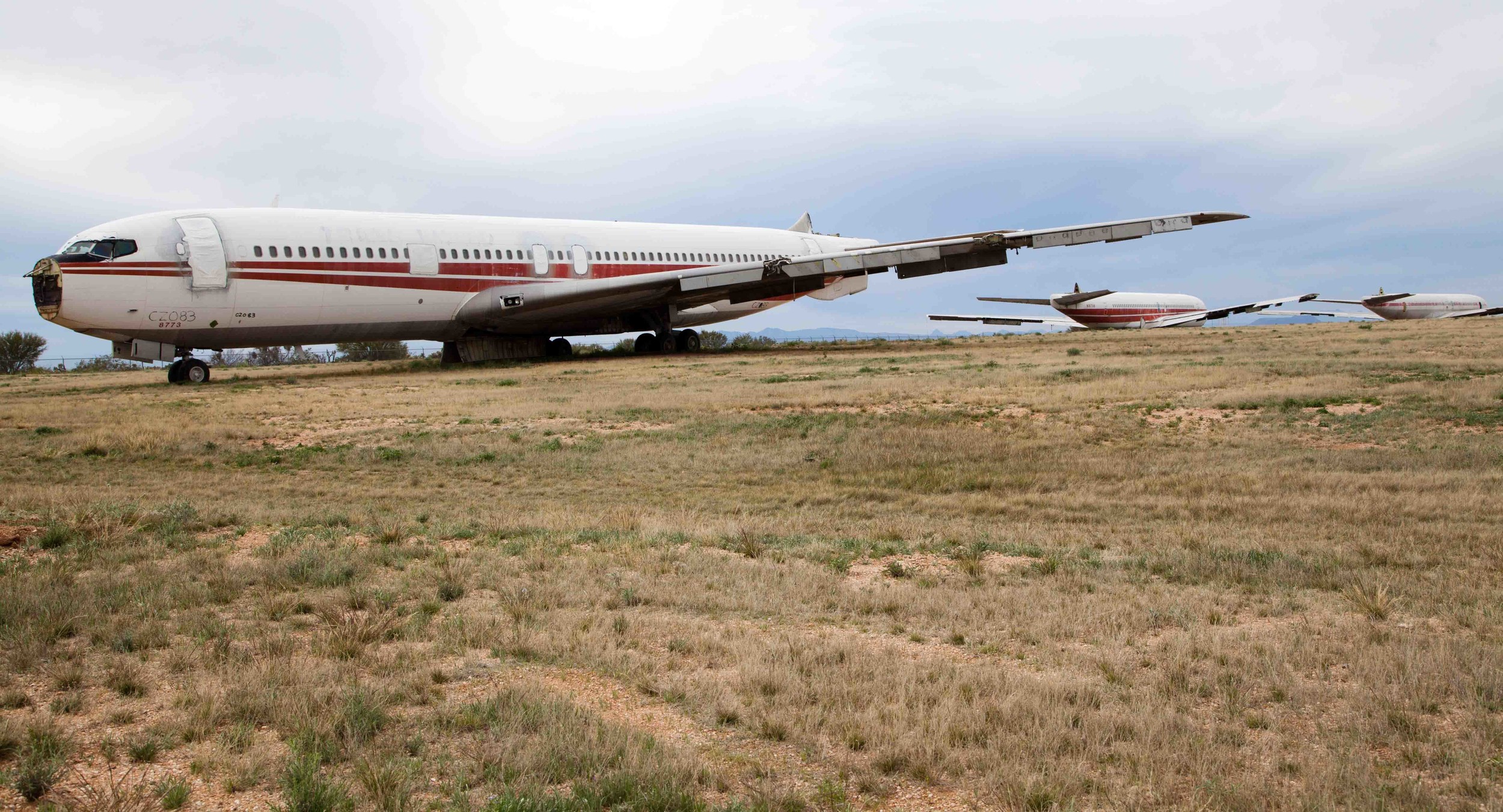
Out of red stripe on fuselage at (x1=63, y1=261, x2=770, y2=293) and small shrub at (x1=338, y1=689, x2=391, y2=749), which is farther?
red stripe on fuselage at (x1=63, y1=261, x2=770, y2=293)

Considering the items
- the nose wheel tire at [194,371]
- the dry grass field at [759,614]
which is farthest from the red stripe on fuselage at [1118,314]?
the nose wheel tire at [194,371]

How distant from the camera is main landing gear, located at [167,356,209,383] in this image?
2814cm

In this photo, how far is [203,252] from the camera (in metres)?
26.2

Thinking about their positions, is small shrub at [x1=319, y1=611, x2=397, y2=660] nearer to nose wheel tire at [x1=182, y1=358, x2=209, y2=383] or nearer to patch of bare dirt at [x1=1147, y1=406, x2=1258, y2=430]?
patch of bare dirt at [x1=1147, y1=406, x2=1258, y2=430]

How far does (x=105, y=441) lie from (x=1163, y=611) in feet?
55.7

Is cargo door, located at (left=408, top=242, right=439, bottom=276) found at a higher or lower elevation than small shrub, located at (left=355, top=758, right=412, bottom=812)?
higher

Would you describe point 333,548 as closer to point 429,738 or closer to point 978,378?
point 429,738

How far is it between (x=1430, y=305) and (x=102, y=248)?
8726 centimetres

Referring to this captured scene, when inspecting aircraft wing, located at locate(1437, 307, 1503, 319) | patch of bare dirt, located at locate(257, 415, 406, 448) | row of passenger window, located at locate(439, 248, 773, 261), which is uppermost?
row of passenger window, located at locate(439, 248, 773, 261)

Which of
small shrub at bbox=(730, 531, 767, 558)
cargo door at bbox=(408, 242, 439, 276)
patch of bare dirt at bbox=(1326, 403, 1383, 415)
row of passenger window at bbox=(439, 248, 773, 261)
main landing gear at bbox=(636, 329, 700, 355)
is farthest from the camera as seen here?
main landing gear at bbox=(636, 329, 700, 355)

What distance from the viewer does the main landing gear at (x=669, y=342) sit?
126ft

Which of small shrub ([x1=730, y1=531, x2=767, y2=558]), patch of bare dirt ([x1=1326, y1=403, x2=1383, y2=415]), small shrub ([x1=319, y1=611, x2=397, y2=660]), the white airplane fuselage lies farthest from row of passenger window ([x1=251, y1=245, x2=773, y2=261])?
the white airplane fuselage

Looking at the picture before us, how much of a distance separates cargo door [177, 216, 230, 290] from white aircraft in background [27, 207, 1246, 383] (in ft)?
0.11

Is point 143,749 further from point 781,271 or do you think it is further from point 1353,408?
point 781,271
